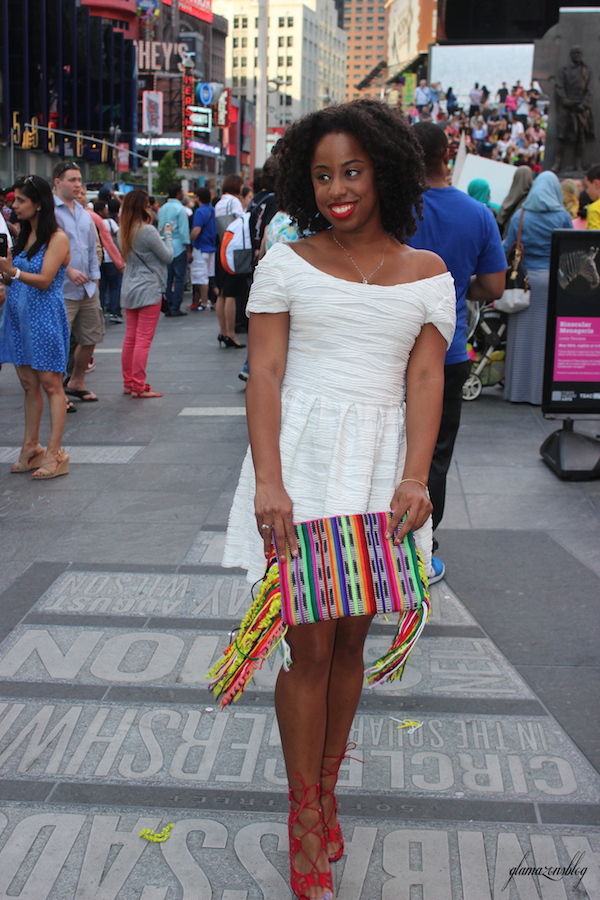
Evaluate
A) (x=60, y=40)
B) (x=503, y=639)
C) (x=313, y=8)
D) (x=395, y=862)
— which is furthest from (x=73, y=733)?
(x=313, y=8)

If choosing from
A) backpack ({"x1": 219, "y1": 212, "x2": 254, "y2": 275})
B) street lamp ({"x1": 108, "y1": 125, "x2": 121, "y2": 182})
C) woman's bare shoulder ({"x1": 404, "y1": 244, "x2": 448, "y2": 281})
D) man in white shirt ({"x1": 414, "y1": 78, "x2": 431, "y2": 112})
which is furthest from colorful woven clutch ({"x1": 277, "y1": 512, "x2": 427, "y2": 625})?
street lamp ({"x1": 108, "y1": 125, "x2": 121, "y2": 182})

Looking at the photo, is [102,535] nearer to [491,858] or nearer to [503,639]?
[503,639]

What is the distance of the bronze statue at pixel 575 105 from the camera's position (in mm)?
28156

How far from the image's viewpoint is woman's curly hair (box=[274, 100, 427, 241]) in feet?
7.80

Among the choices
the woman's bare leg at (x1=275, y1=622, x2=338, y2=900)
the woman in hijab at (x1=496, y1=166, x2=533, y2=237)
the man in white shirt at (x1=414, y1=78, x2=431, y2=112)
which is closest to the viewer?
the woman's bare leg at (x1=275, y1=622, x2=338, y2=900)

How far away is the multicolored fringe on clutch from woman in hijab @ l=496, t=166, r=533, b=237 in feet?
24.9

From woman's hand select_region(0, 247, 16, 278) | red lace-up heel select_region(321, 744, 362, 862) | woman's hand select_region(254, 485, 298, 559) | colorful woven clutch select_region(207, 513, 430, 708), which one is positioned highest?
woman's hand select_region(0, 247, 16, 278)

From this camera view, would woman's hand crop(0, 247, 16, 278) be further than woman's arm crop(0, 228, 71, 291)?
No

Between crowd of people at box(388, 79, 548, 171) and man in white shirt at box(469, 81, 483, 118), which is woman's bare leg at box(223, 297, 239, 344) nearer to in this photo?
crowd of people at box(388, 79, 548, 171)

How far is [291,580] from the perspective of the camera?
226 centimetres

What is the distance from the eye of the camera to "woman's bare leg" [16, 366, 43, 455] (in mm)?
6258

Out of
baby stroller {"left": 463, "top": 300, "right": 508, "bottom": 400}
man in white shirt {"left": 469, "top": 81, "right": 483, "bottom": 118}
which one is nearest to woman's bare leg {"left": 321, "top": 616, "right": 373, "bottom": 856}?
baby stroller {"left": 463, "top": 300, "right": 508, "bottom": 400}

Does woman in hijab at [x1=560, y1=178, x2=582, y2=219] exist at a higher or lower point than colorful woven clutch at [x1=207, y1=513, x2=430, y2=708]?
higher

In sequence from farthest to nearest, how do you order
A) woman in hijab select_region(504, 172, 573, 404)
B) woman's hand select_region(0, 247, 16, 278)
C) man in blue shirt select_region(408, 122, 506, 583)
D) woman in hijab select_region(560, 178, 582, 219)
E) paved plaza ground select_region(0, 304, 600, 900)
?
woman in hijab select_region(560, 178, 582, 219) < woman in hijab select_region(504, 172, 573, 404) < woman's hand select_region(0, 247, 16, 278) < man in blue shirt select_region(408, 122, 506, 583) < paved plaza ground select_region(0, 304, 600, 900)
